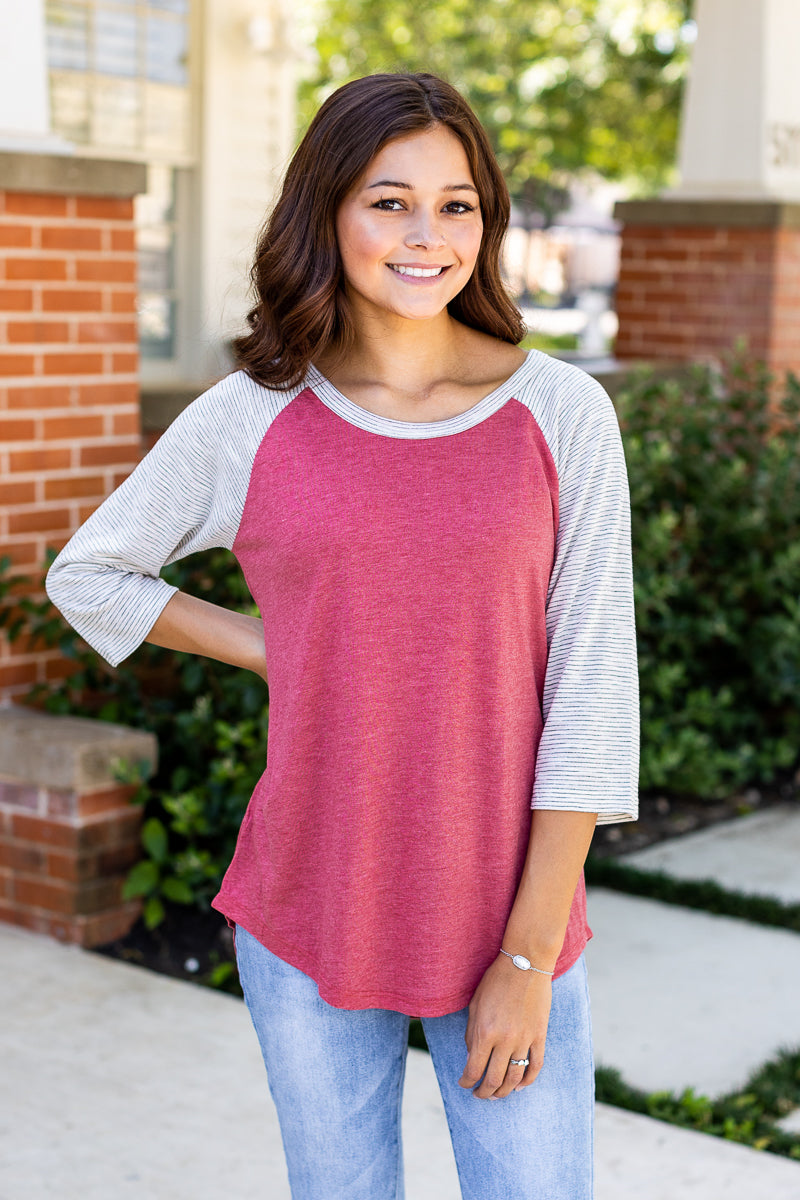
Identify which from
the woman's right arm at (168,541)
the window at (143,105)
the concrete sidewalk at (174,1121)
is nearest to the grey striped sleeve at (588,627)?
the woman's right arm at (168,541)

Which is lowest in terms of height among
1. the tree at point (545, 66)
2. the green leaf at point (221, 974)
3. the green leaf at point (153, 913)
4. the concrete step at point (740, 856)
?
the concrete step at point (740, 856)

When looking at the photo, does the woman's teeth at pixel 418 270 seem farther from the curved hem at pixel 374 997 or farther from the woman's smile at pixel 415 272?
the curved hem at pixel 374 997

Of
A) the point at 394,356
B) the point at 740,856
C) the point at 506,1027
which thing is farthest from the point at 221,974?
the point at 394,356

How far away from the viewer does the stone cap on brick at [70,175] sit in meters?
4.09

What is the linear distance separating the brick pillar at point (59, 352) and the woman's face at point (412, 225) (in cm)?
260

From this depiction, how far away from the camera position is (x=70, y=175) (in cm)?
421

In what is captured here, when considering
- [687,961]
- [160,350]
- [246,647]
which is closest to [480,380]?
[246,647]

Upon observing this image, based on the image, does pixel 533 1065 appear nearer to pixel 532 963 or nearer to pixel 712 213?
pixel 532 963

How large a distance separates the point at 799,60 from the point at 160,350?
3184mm

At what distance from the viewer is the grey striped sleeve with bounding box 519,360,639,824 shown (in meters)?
1.67

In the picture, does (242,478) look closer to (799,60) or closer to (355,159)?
(355,159)

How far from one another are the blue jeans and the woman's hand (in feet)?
0.13

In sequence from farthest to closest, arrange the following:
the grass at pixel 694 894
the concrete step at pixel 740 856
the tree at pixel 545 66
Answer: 1. the tree at pixel 545 66
2. the concrete step at pixel 740 856
3. the grass at pixel 694 894

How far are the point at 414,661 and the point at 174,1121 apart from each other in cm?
180
